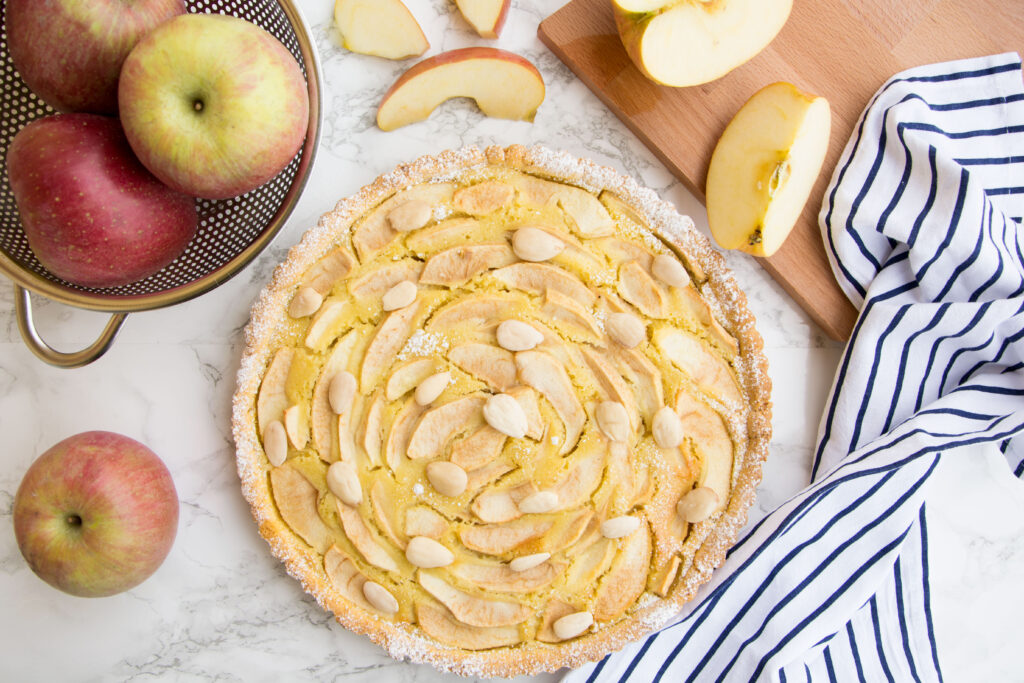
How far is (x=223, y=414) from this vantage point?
169 centimetres

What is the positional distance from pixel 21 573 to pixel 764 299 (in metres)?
1.82

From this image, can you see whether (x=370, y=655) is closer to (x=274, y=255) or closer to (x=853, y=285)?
(x=274, y=255)

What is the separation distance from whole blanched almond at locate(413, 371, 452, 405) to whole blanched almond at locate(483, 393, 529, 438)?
4.1 inches

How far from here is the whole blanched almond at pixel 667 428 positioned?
1538mm

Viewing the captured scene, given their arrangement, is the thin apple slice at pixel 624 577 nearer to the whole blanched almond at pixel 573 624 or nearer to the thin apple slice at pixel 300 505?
the whole blanched almond at pixel 573 624

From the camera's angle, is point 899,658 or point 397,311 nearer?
point 397,311

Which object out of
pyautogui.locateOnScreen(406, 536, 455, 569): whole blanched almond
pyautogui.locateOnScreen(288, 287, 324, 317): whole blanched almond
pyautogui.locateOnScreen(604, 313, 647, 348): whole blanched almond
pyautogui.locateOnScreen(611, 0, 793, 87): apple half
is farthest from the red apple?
pyautogui.locateOnScreen(611, 0, 793, 87): apple half

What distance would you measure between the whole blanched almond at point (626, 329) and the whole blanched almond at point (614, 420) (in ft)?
0.43

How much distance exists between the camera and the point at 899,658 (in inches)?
66.1

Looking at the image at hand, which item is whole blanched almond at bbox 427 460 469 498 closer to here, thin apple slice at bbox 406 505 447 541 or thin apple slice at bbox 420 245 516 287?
thin apple slice at bbox 406 505 447 541

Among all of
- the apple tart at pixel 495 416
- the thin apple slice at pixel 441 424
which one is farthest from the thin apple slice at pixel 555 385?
the thin apple slice at pixel 441 424

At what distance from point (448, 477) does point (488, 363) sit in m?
0.25

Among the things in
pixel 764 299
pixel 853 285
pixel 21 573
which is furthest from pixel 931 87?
pixel 21 573

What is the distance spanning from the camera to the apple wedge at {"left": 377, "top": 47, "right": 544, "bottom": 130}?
1646 mm
